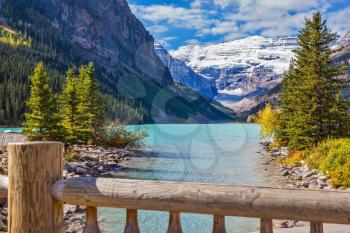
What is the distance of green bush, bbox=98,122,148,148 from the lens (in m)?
43.9

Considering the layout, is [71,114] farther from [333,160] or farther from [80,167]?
[333,160]

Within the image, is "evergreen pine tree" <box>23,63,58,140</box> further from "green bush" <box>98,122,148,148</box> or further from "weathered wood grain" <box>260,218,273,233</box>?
"weathered wood grain" <box>260,218,273,233</box>

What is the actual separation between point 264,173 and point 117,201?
→ 24.6 meters

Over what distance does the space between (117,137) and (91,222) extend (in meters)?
40.9

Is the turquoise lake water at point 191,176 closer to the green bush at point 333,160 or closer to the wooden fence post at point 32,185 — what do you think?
the green bush at point 333,160

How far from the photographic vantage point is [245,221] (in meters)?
14.0

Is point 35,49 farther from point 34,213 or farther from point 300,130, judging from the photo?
point 34,213

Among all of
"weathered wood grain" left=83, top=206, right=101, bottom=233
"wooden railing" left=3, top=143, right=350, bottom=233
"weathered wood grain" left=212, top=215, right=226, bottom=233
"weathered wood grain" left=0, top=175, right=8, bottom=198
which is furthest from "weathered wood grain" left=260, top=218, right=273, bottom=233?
"weathered wood grain" left=0, top=175, right=8, bottom=198

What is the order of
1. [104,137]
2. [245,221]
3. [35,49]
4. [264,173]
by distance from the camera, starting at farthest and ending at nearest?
[35,49], [104,137], [264,173], [245,221]

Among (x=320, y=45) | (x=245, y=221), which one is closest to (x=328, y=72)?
(x=320, y=45)

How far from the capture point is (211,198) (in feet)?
10.5

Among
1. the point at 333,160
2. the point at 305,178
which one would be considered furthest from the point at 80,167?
the point at 333,160

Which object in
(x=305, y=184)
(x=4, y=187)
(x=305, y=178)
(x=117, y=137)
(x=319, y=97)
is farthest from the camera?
(x=117, y=137)

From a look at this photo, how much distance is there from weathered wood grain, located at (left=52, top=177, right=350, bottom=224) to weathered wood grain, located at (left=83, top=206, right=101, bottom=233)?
0.12m
